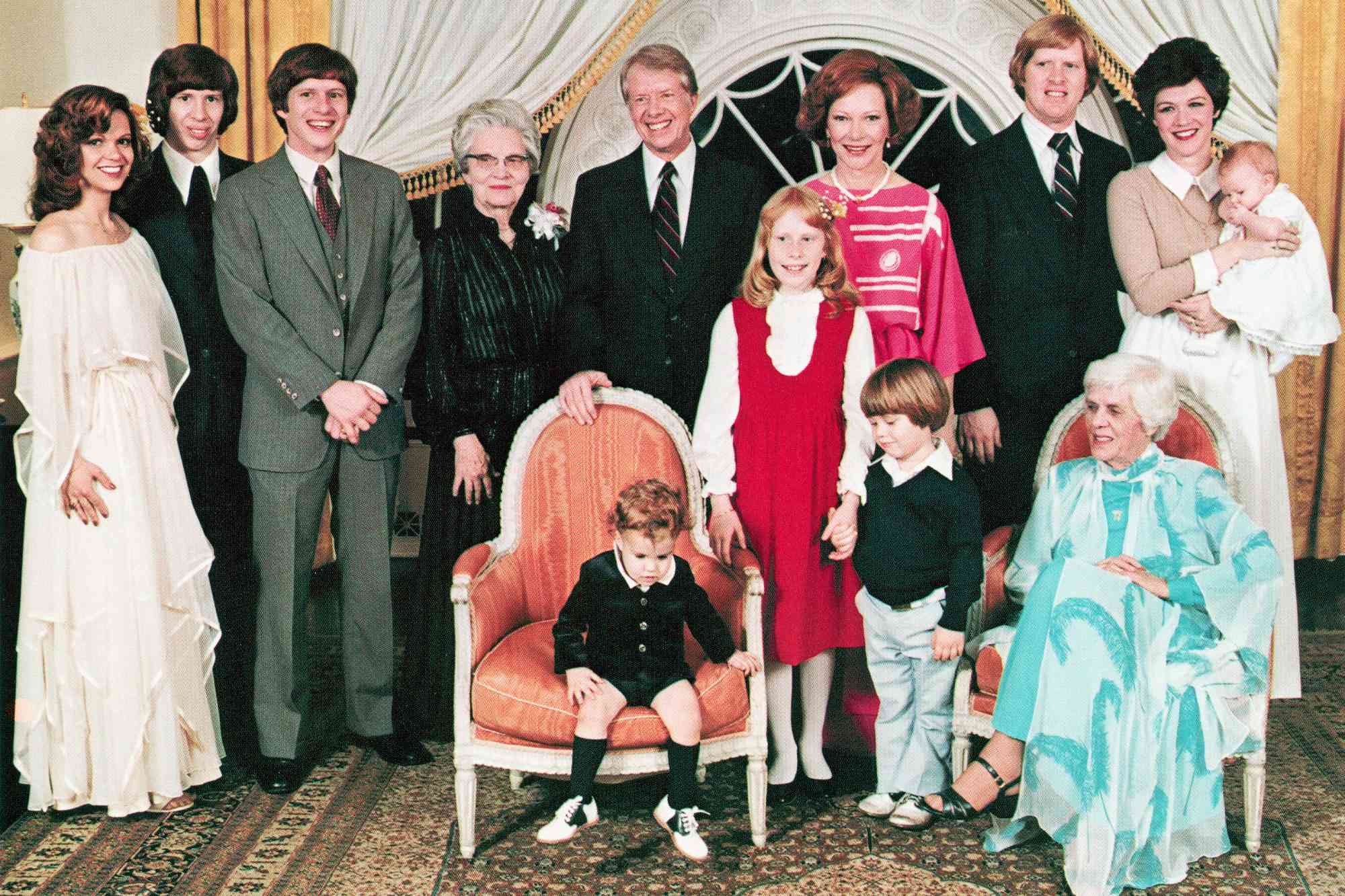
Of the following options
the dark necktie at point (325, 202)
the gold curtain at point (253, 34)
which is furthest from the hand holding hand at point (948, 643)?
the gold curtain at point (253, 34)

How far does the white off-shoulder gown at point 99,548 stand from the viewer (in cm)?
332

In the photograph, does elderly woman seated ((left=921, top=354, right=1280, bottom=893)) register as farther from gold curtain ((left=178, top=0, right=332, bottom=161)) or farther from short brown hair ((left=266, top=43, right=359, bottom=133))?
gold curtain ((left=178, top=0, right=332, bottom=161))

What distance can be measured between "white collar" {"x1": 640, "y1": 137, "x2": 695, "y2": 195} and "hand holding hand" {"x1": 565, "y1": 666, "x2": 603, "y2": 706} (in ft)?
4.21

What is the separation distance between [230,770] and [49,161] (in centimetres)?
160

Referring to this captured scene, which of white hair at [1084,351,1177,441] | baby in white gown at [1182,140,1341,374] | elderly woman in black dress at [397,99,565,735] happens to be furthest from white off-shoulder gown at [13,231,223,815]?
baby in white gown at [1182,140,1341,374]

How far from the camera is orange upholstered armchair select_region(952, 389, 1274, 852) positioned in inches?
129

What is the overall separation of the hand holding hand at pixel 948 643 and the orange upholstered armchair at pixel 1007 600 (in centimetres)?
5

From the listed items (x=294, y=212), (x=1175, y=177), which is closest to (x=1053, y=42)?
(x=1175, y=177)

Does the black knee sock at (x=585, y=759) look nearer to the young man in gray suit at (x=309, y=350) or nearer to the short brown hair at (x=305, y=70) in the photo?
the young man in gray suit at (x=309, y=350)

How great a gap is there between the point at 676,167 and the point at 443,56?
67.8 inches

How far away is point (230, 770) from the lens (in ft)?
12.3

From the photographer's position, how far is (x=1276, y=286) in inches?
142

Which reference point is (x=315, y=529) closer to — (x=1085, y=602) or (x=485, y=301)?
(x=485, y=301)

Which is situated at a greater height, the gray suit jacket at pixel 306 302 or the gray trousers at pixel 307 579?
the gray suit jacket at pixel 306 302
